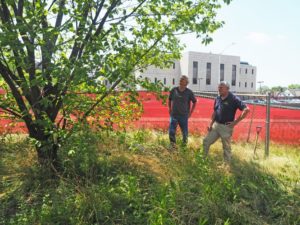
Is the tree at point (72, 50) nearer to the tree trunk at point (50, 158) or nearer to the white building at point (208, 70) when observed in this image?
the tree trunk at point (50, 158)

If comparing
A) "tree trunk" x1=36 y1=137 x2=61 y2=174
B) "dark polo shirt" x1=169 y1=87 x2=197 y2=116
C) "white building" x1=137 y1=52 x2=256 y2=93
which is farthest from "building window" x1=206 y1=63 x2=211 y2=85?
"tree trunk" x1=36 y1=137 x2=61 y2=174

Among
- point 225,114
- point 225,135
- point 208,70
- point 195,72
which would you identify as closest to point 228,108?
point 225,114

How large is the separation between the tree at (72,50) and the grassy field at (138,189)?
49 centimetres

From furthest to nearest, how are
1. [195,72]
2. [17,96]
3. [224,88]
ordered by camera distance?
[195,72] < [224,88] < [17,96]

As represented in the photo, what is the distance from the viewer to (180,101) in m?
6.71

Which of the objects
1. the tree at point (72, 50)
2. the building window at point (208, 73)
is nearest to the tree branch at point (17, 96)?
the tree at point (72, 50)

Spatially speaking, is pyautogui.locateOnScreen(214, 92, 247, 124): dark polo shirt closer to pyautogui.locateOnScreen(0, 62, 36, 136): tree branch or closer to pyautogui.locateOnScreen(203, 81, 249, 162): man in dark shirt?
pyautogui.locateOnScreen(203, 81, 249, 162): man in dark shirt

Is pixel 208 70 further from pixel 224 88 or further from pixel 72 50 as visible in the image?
pixel 72 50

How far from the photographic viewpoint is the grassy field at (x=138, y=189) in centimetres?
380

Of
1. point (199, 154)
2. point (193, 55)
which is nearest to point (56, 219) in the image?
point (199, 154)

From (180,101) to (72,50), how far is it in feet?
9.02

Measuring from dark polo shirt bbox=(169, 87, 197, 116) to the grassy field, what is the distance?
104cm

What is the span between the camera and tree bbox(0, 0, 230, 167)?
378 centimetres

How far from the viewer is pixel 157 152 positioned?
19.7 feet
